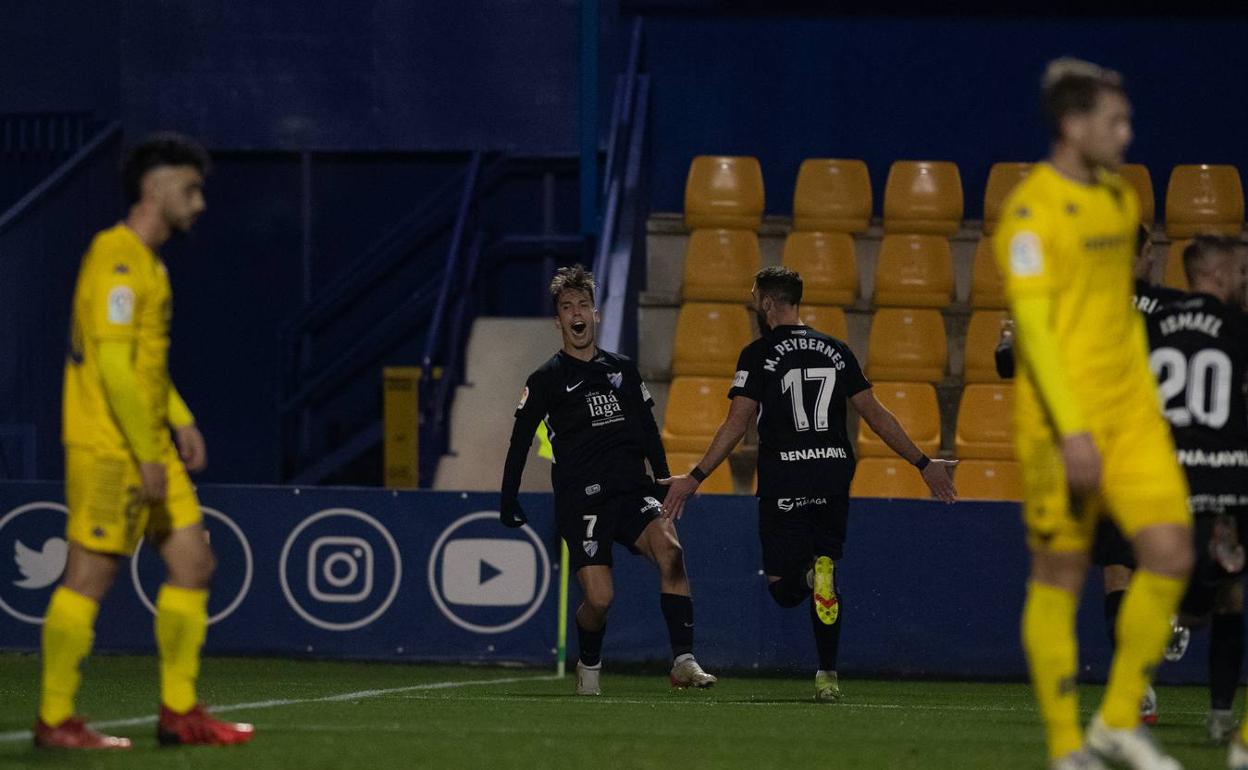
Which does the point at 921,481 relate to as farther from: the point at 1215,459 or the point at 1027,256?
the point at 1027,256

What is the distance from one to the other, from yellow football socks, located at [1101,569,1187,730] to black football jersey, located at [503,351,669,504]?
173 inches

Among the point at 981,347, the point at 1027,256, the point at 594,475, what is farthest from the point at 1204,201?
the point at 1027,256

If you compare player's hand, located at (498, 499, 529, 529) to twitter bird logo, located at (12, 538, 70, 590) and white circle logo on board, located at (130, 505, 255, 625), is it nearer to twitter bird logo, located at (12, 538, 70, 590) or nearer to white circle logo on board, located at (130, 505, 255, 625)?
white circle logo on board, located at (130, 505, 255, 625)

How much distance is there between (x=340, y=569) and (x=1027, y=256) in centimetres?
704

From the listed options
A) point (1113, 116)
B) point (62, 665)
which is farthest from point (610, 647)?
point (1113, 116)

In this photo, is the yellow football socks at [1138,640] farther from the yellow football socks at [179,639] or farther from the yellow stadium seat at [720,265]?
the yellow stadium seat at [720,265]

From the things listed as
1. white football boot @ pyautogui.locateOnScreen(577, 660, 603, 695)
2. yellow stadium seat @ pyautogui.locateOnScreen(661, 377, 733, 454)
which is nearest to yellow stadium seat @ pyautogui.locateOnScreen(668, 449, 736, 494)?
yellow stadium seat @ pyautogui.locateOnScreen(661, 377, 733, 454)

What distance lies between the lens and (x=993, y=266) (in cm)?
1435

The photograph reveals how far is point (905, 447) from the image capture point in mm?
9312

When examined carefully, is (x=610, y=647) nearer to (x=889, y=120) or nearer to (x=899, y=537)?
(x=899, y=537)

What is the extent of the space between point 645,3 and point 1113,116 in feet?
37.6

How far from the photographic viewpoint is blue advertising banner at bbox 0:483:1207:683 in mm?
11086

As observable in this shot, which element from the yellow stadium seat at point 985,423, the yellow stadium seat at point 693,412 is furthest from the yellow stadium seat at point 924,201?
the yellow stadium seat at point 693,412

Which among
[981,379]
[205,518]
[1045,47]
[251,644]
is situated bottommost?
[251,644]
